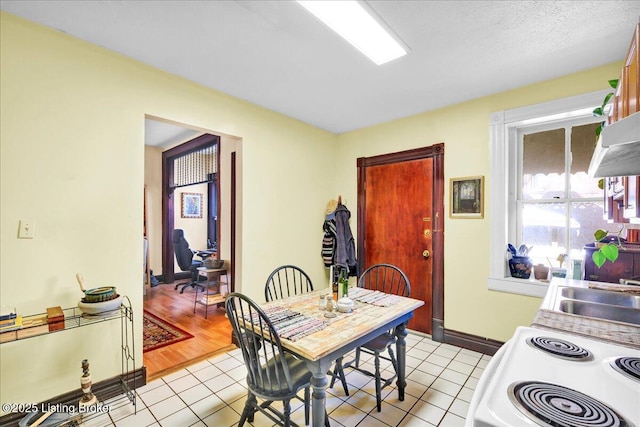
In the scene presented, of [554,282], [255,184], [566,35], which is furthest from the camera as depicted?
[255,184]

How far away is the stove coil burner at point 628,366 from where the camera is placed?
0.93m

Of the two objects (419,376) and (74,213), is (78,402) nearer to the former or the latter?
(74,213)

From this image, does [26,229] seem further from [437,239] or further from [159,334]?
[437,239]

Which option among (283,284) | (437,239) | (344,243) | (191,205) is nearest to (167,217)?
(191,205)

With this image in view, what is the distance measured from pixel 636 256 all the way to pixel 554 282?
0.48 m

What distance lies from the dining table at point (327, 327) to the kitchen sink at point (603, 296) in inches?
37.1

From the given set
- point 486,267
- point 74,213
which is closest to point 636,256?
point 486,267

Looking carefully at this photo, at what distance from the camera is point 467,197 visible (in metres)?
2.93

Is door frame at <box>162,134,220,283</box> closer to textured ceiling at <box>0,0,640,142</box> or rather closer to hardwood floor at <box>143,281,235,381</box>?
hardwood floor at <box>143,281,235,381</box>

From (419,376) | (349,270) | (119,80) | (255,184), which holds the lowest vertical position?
(419,376)

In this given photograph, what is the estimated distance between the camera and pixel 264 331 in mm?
1611

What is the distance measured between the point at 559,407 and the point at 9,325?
2.47m

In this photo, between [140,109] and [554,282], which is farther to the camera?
[140,109]

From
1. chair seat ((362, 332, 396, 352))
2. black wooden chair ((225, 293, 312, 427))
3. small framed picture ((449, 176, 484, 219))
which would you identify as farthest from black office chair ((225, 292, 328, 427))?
small framed picture ((449, 176, 484, 219))
